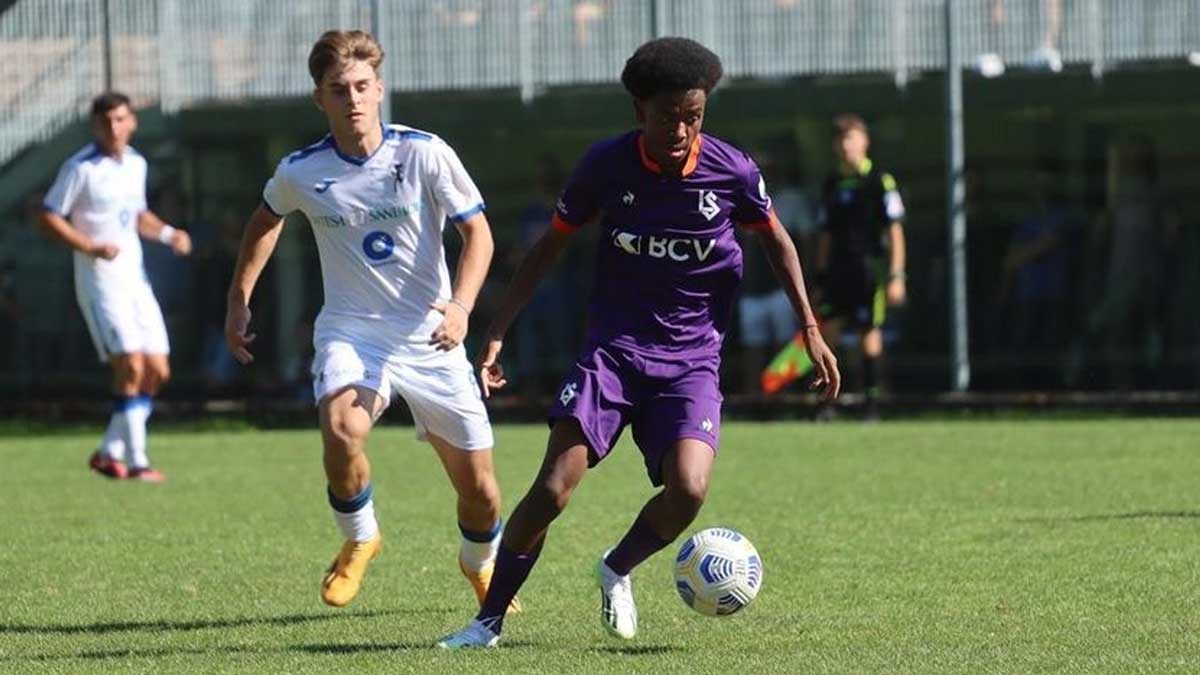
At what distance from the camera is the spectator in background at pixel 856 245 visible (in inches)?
739

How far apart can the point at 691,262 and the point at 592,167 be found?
46cm

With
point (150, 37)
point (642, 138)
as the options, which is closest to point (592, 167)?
point (642, 138)

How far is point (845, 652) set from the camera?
786 cm

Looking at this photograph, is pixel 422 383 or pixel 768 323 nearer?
pixel 422 383

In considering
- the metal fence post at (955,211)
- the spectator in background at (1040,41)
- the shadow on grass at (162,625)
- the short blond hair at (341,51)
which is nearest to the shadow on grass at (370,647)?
the shadow on grass at (162,625)

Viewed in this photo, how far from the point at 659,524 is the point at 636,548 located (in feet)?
0.45

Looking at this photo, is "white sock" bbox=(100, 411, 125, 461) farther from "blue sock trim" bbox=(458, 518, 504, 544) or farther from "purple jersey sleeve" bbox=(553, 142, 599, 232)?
"purple jersey sleeve" bbox=(553, 142, 599, 232)

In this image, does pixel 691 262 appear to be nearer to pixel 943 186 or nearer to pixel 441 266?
pixel 441 266

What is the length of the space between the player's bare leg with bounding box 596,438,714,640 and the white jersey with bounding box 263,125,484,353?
4.32ft

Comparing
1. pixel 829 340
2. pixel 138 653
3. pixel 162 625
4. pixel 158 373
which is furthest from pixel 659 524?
pixel 829 340

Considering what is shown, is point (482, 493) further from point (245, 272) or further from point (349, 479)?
point (245, 272)

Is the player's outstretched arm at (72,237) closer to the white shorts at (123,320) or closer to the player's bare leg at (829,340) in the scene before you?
the white shorts at (123,320)

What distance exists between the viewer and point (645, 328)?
26.7ft

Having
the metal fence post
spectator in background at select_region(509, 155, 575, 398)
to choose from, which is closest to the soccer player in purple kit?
the metal fence post
